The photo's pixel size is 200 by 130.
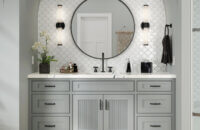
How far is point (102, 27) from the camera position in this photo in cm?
418

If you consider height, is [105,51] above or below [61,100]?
above

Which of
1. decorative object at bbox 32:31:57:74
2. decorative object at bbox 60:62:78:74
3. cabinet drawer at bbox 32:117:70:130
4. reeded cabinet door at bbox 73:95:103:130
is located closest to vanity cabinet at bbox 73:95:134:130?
reeded cabinet door at bbox 73:95:103:130

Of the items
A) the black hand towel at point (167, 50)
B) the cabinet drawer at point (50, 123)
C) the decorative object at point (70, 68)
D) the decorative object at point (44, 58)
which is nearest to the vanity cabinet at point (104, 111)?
the cabinet drawer at point (50, 123)

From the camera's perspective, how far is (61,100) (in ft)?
12.0

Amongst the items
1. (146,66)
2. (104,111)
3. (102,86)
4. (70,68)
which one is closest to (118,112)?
(104,111)

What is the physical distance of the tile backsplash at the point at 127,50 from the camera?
420 cm

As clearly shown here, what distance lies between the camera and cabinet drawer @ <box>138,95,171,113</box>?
144 inches

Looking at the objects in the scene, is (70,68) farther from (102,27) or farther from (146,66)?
(146,66)

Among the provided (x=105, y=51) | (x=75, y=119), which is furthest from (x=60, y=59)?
(x=75, y=119)

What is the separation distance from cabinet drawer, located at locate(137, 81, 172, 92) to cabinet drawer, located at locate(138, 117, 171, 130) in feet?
1.30

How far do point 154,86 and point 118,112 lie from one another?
604mm

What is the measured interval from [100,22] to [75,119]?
5.03 ft
